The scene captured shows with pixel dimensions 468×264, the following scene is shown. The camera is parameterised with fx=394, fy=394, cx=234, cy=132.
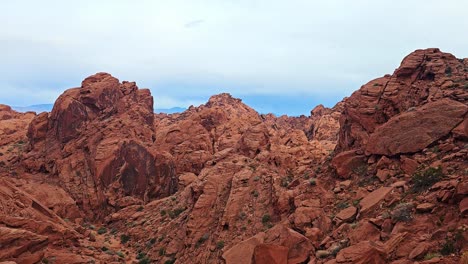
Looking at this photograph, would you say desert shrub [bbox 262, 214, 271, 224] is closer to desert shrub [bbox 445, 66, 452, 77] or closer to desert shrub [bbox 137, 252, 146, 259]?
desert shrub [bbox 137, 252, 146, 259]

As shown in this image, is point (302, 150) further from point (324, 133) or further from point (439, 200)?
point (324, 133)

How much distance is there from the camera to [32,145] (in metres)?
48.5

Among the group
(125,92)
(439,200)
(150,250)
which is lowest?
(150,250)

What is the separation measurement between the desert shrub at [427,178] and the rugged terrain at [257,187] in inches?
2.1

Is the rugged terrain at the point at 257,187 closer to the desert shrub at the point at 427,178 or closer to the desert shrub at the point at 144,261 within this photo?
the desert shrub at the point at 427,178

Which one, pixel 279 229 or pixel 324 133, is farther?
pixel 324 133

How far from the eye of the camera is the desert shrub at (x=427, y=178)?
18188mm

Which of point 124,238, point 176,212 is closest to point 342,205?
point 176,212

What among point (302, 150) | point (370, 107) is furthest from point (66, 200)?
point (370, 107)

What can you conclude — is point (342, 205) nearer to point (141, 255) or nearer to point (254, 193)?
point (254, 193)

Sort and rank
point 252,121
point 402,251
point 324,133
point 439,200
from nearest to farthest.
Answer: point 402,251, point 439,200, point 252,121, point 324,133

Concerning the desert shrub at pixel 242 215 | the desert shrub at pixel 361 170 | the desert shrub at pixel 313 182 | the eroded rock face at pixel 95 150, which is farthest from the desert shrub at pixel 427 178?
Answer: the eroded rock face at pixel 95 150

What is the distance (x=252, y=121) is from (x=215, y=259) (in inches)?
1511

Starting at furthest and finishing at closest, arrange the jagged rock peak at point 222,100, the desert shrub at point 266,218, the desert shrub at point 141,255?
the jagged rock peak at point 222,100, the desert shrub at point 141,255, the desert shrub at point 266,218
